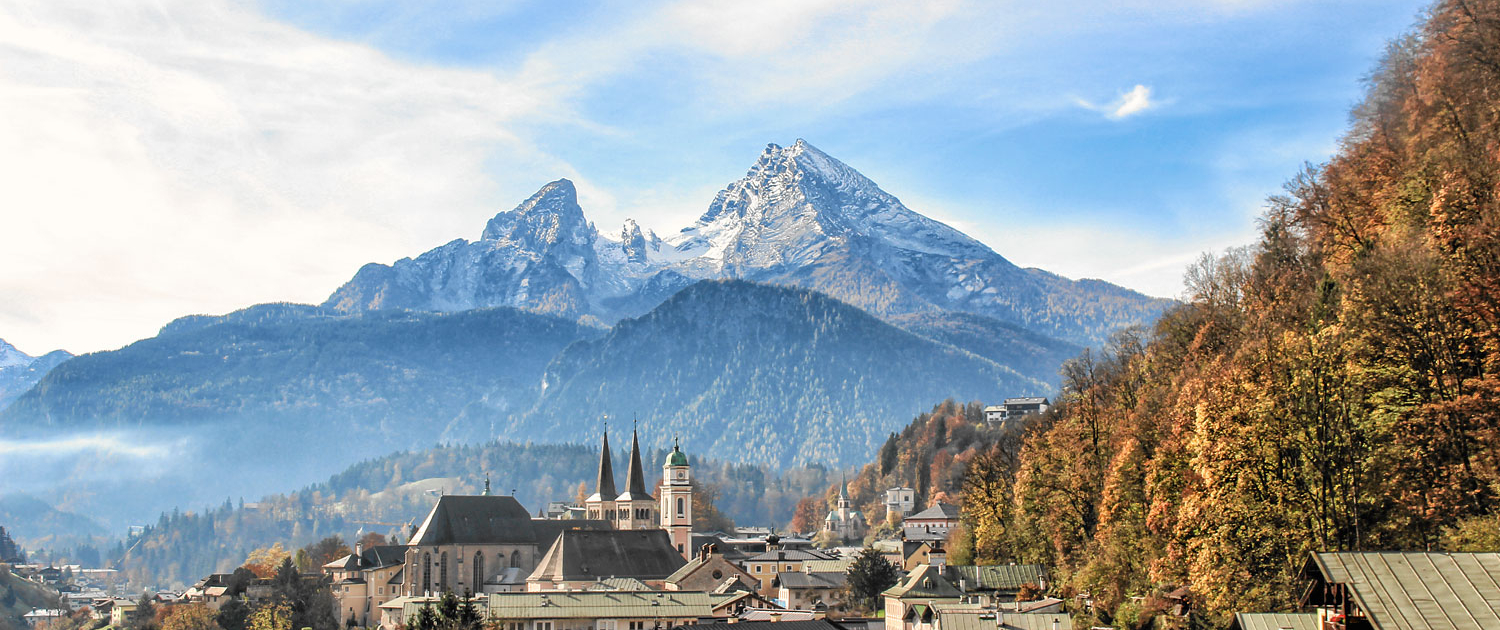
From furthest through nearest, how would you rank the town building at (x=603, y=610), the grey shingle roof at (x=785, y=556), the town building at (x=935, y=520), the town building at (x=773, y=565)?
the town building at (x=935, y=520) < the grey shingle roof at (x=785, y=556) < the town building at (x=773, y=565) < the town building at (x=603, y=610)

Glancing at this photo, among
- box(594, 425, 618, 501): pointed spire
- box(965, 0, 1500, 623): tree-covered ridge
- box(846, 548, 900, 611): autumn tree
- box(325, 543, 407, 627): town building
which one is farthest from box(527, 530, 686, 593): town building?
box(965, 0, 1500, 623): tree-covered ridge

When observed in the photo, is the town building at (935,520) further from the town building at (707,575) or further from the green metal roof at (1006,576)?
the green metal roof at (1006,576)

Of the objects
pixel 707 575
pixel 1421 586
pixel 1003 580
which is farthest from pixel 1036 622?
pixel 707 575

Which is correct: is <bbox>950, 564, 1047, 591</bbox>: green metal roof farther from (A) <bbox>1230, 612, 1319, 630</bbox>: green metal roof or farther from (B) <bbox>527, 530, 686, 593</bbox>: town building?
(A) <bbox>1230, 612, 1319, 630</bbox>: green metal roof

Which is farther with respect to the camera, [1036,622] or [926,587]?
[926,587]

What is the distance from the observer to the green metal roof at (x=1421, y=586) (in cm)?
2759

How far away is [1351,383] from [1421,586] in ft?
56.1

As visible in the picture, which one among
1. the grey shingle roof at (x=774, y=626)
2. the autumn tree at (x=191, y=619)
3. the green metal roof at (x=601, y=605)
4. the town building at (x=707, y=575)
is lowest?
the autumn tree at (x=191, y=619)

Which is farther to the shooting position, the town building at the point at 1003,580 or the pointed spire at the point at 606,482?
the pointed spire at the point at 606,482

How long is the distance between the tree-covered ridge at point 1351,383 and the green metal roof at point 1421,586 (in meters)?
9.30

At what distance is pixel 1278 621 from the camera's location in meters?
38.7

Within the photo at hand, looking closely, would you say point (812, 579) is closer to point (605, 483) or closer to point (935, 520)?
point (935, 520)

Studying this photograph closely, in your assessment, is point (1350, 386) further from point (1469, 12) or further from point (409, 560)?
point (409, 560)

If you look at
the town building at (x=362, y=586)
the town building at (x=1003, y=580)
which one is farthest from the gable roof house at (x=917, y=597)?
the town building at (x=362, y=586)
